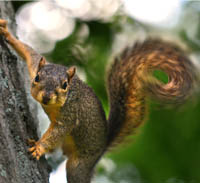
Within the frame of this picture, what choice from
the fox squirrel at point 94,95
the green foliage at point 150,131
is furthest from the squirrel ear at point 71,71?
the green foliage at point 150,131

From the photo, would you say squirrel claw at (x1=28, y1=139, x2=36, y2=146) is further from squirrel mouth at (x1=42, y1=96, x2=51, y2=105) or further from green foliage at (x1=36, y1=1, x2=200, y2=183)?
green foliage at (x1=36, y1=1, x2=200, y2=183)

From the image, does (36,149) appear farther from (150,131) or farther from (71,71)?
(150,131)

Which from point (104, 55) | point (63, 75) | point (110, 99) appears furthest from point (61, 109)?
point (104, 55)

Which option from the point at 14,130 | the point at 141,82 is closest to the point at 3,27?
the point at 14,130

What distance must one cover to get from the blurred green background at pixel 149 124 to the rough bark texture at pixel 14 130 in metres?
0.61

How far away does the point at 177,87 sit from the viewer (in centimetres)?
186

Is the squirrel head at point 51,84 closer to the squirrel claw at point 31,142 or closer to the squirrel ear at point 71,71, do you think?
the squirrel ear at point 71,71

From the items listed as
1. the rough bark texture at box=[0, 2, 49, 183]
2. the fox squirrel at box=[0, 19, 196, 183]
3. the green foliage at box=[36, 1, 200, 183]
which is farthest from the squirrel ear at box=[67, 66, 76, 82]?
the green foliage at box=[36, 1, 200, 183]

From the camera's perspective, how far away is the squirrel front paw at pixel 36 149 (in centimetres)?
159

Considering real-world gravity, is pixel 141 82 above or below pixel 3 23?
above

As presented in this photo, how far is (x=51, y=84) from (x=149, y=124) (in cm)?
75

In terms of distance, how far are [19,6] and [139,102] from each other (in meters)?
1.22

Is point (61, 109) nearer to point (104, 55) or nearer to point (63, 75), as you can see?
point (63, 75)

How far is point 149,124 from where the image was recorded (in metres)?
2.16
